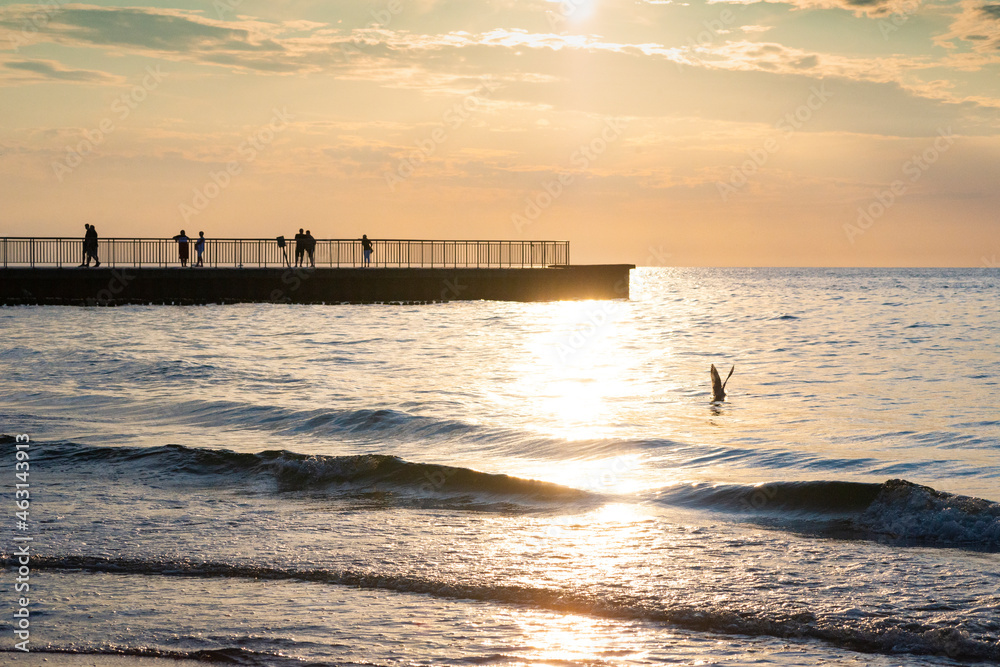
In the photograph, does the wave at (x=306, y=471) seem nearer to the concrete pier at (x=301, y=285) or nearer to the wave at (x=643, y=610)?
the wave at (x=643, y=610)

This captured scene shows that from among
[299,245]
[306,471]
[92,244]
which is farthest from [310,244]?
[306,471]

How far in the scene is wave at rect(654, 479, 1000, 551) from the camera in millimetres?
8289

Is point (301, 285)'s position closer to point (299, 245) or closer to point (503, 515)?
point (299, 245)

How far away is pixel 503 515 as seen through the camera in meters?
9.27

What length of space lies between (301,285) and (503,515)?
4338cm

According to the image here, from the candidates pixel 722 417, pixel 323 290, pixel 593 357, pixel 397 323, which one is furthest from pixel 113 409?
pixel 323 290

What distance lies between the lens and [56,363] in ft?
76.7

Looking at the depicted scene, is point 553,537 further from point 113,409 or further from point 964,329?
point 964,329

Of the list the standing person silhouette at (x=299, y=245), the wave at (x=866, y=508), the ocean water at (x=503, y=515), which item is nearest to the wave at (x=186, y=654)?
the ocean water at (x=503, y=515)

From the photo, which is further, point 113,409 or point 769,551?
point 113,409

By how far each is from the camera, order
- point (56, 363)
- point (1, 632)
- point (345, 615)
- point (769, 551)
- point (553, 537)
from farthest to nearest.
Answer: point (56, 363)
point (553, 537)
point (769, 551)
point (345, 615)
point (1, 632)

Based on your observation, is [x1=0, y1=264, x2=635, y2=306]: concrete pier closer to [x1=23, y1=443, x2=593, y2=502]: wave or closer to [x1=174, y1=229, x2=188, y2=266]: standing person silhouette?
[x1=174, y1=229, x2=188, y2=266]: standing person silhouette

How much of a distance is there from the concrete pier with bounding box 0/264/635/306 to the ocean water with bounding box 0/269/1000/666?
24698mm

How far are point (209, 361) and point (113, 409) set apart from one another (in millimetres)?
7764
